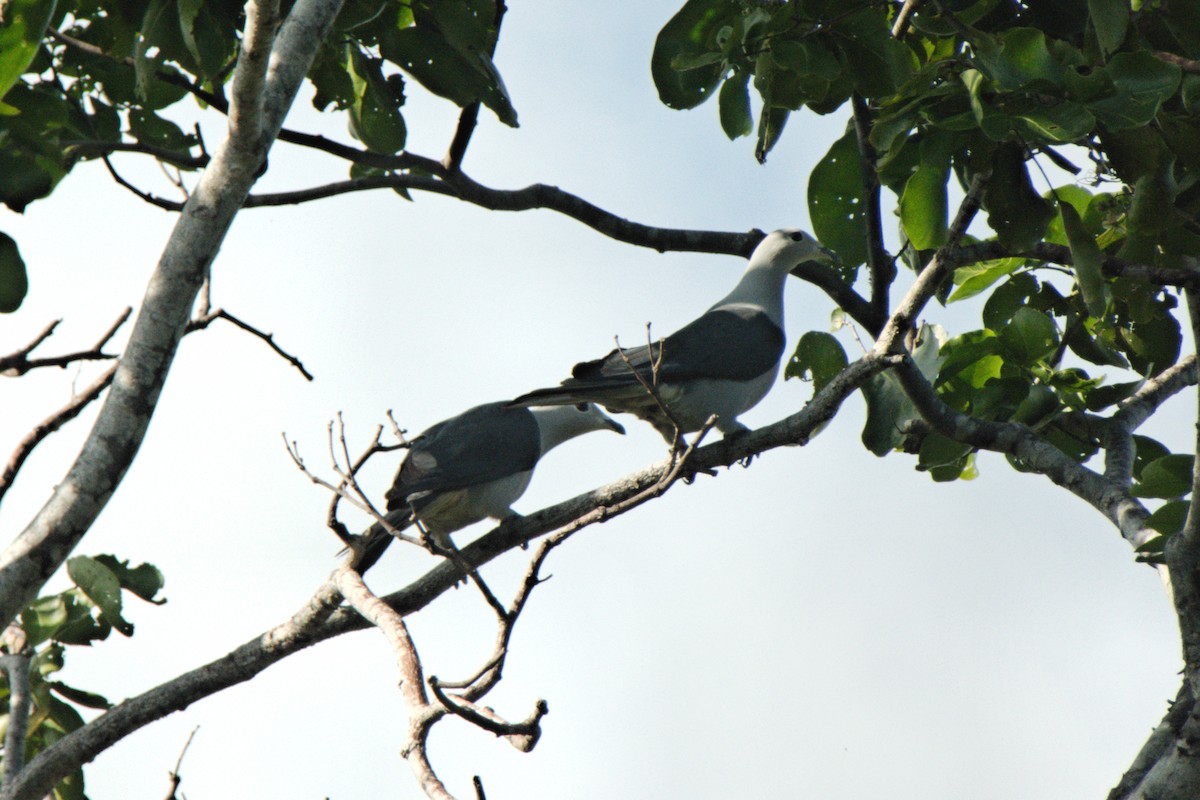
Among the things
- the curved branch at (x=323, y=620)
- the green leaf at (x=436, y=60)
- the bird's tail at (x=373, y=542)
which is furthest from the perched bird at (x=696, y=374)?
the green leaf at (x=436, y=60)

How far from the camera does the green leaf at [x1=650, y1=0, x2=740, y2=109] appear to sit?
3584 millimetres

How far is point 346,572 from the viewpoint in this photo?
3.55 m

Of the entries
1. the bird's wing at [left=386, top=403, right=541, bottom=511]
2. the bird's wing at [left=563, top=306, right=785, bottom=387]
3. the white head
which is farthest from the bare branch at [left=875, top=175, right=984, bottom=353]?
the white head

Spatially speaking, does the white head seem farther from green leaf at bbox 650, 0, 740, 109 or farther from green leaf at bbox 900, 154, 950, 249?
green leaf at bbox 900, 154, 950, 249

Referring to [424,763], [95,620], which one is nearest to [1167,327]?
[424,763]

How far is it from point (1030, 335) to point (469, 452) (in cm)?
269

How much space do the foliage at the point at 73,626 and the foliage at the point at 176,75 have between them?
122 cm

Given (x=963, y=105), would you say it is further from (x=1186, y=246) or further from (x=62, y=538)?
(x=62, y=538)

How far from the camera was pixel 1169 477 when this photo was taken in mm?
3510

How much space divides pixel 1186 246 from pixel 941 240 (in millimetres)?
789

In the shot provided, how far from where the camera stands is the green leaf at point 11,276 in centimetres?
296

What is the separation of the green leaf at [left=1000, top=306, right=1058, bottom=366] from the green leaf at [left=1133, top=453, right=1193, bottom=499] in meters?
0.78

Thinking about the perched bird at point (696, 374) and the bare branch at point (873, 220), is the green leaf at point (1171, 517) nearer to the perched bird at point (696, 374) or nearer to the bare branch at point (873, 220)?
the bare branch at point (873, 220)

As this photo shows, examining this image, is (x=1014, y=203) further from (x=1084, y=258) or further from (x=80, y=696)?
(x=80, y=696)
